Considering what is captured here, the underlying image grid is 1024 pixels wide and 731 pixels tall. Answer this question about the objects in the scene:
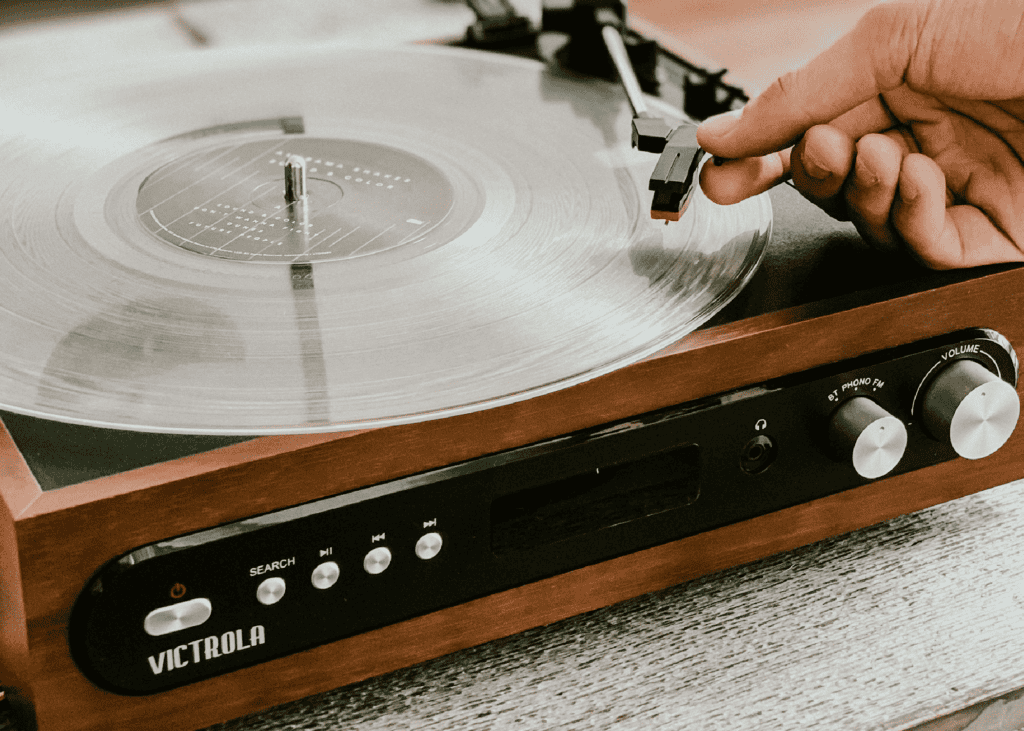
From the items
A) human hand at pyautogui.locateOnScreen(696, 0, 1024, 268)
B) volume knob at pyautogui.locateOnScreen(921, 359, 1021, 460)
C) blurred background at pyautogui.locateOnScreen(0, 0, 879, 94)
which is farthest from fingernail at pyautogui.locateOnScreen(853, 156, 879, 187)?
blurred background at pyautogui.locateOnScreen(0, 0, 879, 94)

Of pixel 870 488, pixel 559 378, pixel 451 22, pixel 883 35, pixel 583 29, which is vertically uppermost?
pixel 451 22

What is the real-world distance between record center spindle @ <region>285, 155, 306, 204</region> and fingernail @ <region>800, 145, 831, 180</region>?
302 mm

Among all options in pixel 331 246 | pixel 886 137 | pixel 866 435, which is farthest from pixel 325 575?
pixel 886 137

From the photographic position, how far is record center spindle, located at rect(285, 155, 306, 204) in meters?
0.67

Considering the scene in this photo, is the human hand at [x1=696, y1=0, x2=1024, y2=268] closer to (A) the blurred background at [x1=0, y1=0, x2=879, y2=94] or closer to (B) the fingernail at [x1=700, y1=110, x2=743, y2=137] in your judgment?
(B) the fingernail at [x1=700, y1=110, x2=743, y2=137]

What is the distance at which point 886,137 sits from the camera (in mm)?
640

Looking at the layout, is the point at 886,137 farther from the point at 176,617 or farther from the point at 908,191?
the point at 176,617

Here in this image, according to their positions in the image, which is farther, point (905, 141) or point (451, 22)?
point (451, 22)

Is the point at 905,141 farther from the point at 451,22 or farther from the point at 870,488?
the point at 451,22

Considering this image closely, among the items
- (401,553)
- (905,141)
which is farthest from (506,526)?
(905,141)

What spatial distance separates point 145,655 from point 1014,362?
1.72ft

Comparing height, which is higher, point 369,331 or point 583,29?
point 583,29

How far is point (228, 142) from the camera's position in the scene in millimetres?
767

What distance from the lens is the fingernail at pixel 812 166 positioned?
0.61 m
